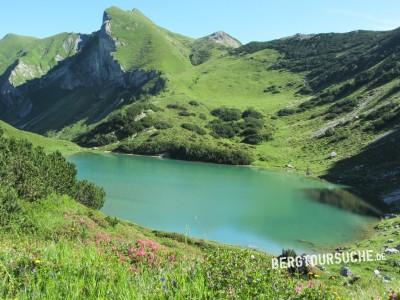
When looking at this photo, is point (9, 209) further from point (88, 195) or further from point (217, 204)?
point (217, 204)

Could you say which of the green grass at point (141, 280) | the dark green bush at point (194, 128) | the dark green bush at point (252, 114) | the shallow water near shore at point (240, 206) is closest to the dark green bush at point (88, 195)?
the shallow water near shore at point (240, 206)

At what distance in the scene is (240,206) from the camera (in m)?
76.1

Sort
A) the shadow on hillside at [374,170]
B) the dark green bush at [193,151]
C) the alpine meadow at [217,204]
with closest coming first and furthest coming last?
the alpine meadow at [217,204] < the shadow on hillside at [374,170] < the dark green bush at [193,151]

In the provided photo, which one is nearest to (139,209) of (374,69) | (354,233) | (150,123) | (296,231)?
(296,231)

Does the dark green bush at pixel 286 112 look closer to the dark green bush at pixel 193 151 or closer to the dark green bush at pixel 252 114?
the dark green bush at pixel 252 114

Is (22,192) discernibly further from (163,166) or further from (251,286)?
(163,166)

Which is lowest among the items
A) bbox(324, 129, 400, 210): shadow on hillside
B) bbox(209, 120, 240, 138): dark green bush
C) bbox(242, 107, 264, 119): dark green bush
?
bbox(324, 129, 400, 210): shadow on hillside

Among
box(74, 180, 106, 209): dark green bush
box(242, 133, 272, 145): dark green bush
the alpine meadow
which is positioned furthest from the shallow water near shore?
box(242, 133, 272, 145): dark green bush

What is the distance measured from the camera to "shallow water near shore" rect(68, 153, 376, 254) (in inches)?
2279

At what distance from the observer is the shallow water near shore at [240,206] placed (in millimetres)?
57875

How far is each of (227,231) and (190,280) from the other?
53273 millimetres

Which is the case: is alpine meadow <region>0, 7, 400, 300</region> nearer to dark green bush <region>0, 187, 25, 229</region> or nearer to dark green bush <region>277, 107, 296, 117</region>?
dark green bush <region>0, 187, 25, 229</region>

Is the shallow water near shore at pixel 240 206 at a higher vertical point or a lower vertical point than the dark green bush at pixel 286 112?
lower

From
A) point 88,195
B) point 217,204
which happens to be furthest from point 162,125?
point 88,195
